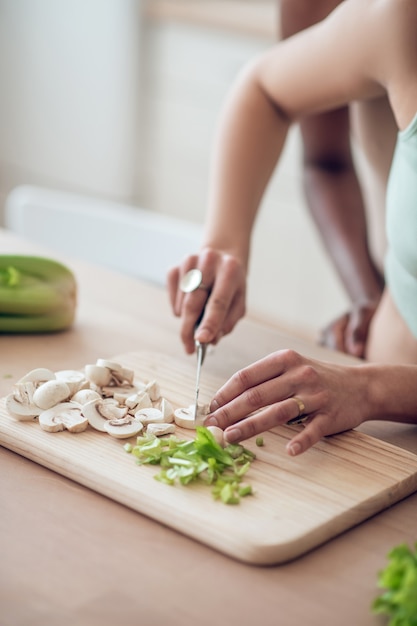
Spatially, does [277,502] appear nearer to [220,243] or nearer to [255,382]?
[255,382]

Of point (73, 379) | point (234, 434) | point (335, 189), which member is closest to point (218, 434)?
point (234, 434)

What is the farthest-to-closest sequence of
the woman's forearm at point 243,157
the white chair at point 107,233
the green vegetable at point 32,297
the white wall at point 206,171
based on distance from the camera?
the white wall at point 206,171
the white chair at point 107,233
the woman's forearm at point 243,157
the green vegetable at point 32,297

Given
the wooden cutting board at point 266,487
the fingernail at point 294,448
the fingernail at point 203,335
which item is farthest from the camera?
the fingernail at point 203,335

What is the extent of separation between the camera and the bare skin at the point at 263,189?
111 centimetres

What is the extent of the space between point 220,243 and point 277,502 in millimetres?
721

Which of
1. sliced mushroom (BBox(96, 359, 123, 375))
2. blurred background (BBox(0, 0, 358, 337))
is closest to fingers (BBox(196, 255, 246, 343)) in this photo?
sliced mushroom (BBox(96, 359, 123, 375))

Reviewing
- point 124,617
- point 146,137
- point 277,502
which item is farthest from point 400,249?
point 146,137

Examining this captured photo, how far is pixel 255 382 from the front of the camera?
112cm

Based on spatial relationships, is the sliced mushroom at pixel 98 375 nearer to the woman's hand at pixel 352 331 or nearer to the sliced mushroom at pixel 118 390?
the sliced mushroom at pixel 118 390

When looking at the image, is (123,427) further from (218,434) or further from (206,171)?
(206,171)

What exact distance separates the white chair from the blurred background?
1.79m

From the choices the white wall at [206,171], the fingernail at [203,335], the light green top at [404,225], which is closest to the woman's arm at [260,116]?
the fingernail at [203,335]

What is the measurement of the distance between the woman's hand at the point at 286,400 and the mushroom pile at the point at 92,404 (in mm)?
68

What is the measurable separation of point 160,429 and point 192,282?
0.38 m
